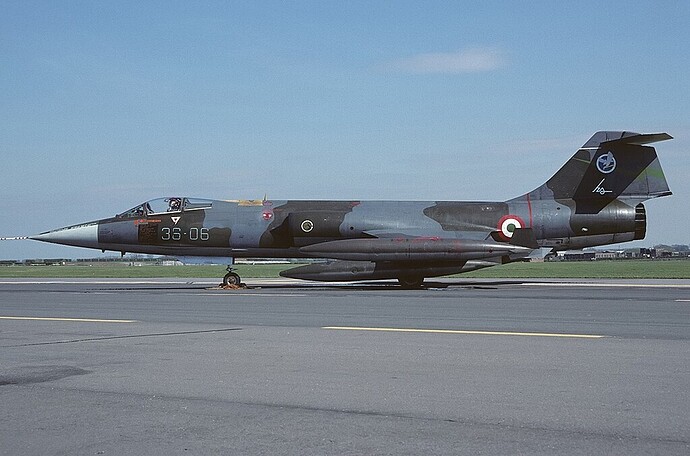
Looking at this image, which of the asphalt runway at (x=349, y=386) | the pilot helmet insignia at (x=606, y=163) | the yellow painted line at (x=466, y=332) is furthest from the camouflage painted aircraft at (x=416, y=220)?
the yellow painted line at (x=466, y=332)

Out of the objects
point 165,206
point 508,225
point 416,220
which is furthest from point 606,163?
point 165,206

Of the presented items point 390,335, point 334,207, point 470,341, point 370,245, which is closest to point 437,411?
point 470,341

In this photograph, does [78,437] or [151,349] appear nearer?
[78,437]

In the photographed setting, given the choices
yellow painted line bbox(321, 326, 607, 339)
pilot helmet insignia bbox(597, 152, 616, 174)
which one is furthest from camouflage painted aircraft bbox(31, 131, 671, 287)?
yellow painted line bbox(321, 326, 607, 339)

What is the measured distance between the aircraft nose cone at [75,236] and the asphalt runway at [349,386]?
57.1 feet

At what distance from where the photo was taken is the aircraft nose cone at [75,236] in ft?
104

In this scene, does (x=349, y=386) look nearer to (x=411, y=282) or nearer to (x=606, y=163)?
(x=411, y=282)

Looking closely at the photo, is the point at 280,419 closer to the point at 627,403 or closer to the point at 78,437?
the point at 78,437

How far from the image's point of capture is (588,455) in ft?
17.0

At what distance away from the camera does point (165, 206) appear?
3155 cm

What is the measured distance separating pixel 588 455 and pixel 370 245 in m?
24.0

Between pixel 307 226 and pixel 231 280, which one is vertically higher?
pixel 307 226

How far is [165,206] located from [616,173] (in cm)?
1780

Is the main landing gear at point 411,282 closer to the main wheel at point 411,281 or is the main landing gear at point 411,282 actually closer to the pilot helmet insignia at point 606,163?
the main wheel at point 411,281
